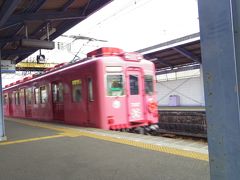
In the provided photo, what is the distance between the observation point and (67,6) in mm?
8945

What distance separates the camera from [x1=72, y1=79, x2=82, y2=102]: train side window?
34.6 ft

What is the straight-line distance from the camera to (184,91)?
24312 mm

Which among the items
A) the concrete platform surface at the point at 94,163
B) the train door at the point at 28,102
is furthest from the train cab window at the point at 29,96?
the concrete platform surface at the point at 94,163

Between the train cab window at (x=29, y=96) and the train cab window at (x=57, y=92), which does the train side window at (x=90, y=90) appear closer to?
the train cab window at (x=57, y=92)

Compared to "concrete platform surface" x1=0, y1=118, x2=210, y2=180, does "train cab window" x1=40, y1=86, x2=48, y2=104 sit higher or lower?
higher

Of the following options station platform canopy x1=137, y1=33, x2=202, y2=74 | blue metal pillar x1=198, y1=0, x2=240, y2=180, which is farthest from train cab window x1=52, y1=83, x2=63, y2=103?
blue metal pillar x1=198, y1=0, x2=240, y2=180

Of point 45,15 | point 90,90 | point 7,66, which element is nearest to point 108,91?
point 90,90

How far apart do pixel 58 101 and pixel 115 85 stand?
11.9 ft

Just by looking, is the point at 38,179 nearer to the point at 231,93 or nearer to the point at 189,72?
the point at 231,93

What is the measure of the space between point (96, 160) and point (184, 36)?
1211 centimetres

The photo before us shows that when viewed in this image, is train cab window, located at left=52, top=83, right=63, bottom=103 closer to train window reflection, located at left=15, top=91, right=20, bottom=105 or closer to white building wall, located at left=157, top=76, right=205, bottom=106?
train window reflection, located at left=15, top=91, right=20, bottom=105

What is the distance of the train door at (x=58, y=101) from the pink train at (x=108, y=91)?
40mm

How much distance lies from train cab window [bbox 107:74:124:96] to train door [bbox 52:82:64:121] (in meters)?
2.98

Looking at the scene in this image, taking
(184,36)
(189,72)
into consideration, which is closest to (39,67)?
(189,72)
